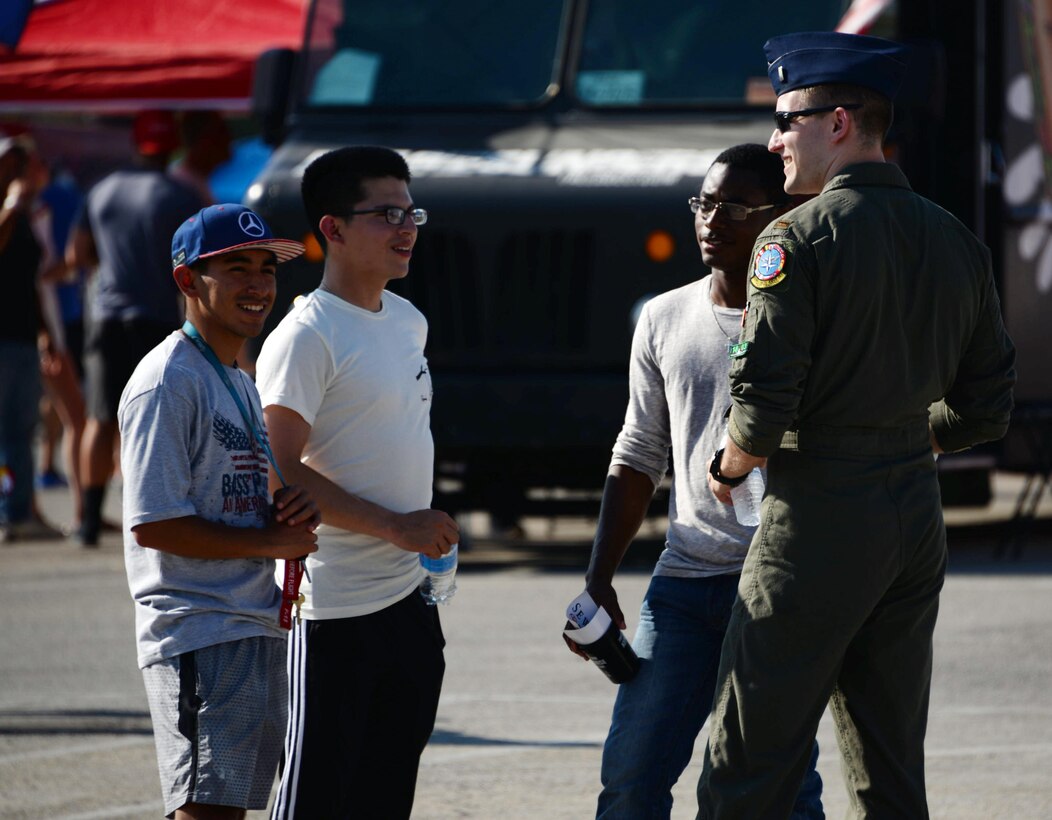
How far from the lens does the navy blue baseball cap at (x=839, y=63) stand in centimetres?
372

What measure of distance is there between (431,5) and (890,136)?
2570 millimetres

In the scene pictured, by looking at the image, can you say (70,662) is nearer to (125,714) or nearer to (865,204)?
(125,714)

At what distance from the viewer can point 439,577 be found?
428 cm

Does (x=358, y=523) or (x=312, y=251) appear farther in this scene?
(x=312, y=251)

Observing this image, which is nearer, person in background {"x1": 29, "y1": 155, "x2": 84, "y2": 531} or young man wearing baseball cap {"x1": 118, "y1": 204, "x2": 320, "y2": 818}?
young man wearing baseball cap {"x1": 118, "y1": 204, "x2": 320, "y2": 818}

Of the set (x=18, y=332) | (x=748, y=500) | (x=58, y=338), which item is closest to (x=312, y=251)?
(x=18, y=332)

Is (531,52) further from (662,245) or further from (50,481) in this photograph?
(50,481)

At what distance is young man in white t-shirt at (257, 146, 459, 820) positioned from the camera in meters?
4.10

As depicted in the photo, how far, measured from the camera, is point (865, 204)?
3662mm

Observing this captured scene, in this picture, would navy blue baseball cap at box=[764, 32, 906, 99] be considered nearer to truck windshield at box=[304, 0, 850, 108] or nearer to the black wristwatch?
the black wristwatch

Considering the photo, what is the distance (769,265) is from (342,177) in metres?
1.23

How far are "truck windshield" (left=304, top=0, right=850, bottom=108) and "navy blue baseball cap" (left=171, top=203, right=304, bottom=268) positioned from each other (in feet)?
19.8

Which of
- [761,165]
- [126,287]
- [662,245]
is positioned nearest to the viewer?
[761,165]

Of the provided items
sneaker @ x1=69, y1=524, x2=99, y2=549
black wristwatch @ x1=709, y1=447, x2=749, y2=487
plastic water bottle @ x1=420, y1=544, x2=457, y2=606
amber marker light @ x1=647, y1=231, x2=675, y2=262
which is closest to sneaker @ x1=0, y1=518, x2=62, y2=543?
sneaker @ x1=69, y1=524, x2=99, y2=549
